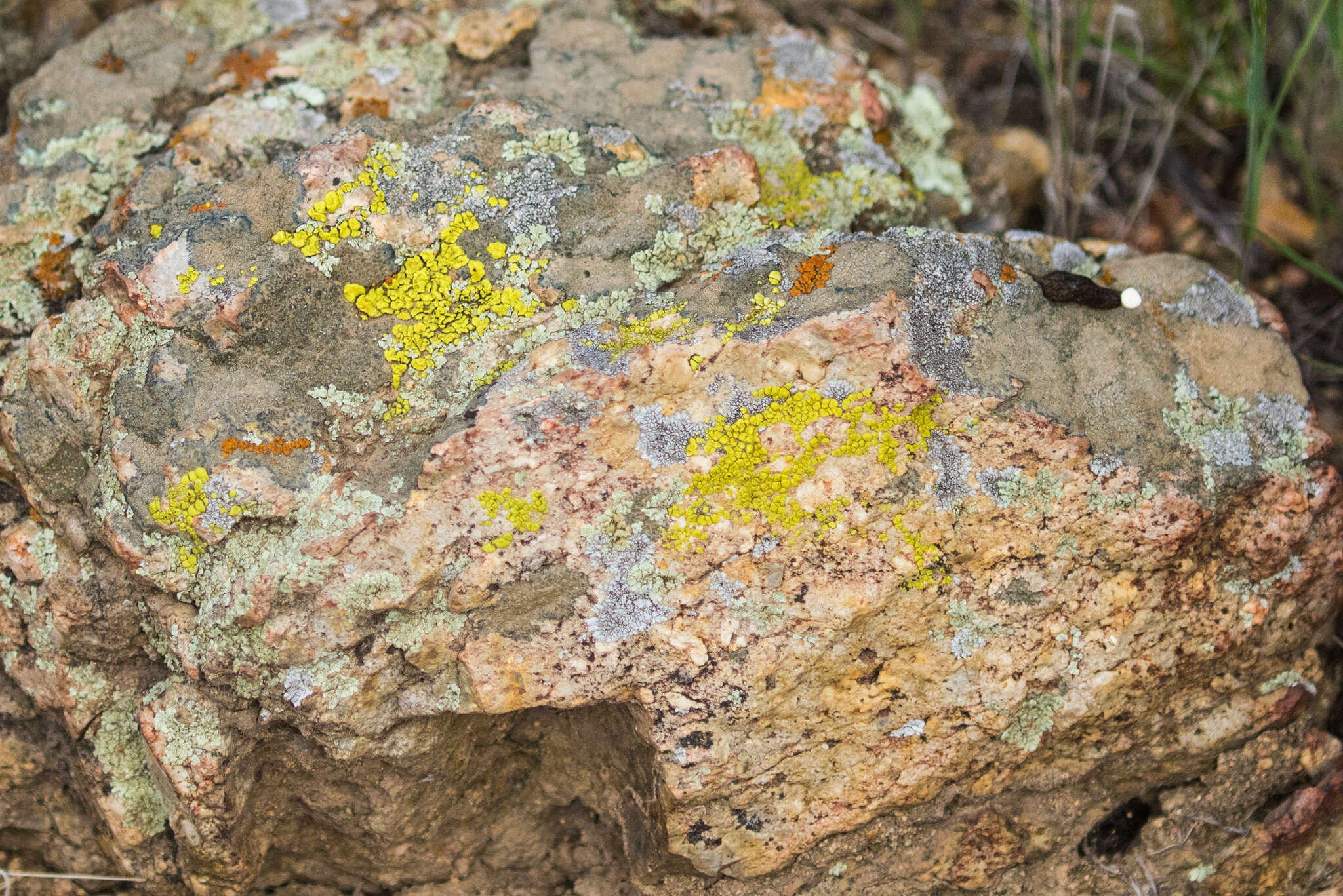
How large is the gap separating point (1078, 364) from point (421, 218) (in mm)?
1540

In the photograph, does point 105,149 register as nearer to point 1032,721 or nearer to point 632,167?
Answer: point 632,167

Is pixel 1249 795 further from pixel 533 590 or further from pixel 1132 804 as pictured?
pixel 533 590

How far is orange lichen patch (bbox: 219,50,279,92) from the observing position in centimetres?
280

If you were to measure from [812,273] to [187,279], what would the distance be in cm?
139

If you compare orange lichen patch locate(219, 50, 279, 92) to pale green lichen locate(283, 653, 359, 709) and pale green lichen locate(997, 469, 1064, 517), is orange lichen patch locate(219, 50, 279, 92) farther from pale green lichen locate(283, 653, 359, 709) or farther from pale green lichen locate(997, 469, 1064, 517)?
pale green lichen locate(997, 469, 1064, 517)

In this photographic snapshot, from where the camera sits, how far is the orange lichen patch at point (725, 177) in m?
2.46

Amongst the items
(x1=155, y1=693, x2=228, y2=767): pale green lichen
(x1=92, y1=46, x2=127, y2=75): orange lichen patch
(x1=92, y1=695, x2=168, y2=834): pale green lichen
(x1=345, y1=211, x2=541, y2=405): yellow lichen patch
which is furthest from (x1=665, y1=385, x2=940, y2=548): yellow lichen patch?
(x1=92, y1=46, x2=127, y2=75): orange lichen patch

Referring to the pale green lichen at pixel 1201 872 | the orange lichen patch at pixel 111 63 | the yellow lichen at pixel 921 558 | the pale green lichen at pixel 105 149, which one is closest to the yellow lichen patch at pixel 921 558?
the yellow lichen at pixel 921 558

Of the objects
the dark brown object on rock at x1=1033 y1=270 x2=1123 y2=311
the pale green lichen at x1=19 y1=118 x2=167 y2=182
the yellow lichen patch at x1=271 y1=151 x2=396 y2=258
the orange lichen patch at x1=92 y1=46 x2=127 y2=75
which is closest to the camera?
the yellow lichen patch at x1=271 y1=151 x2=396 y2=258

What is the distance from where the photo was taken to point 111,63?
2.89 m

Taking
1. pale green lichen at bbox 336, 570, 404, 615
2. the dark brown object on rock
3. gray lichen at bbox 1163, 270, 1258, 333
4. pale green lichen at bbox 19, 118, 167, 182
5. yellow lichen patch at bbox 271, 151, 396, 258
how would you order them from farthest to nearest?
1. pale green lichen at bbox 19, 118, 167, 182
2. gray lichen at bbox 1163, 270, 1258, 333
3. the dark brown object on rock
4. yellow lichen patch at bbox 271, 151, 396, 258
5. pale green lichen at bbox 336, 570, 404, 615

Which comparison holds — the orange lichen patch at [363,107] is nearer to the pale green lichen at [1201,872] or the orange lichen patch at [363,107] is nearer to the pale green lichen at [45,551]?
the pale green lichen at [45,551]

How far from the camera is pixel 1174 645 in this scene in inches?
90.0

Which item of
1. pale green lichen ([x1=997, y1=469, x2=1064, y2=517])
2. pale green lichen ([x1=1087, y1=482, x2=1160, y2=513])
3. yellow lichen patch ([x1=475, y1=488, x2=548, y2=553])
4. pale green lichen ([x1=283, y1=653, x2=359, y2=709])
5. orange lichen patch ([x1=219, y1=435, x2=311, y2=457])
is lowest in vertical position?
pale green lichen ([x1=283, y1=653, x2=359, y2=709])
